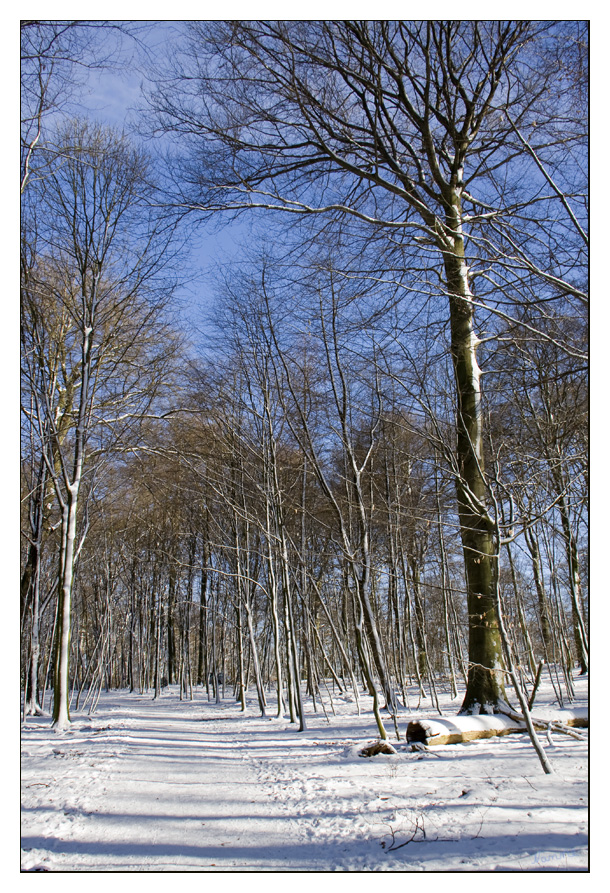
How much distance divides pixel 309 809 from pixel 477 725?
2.63 metres

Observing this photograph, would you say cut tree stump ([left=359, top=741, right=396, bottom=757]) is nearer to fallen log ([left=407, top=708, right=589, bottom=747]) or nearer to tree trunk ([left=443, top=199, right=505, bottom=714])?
fallen log ([left=407, top=708, right=589, bottom=747])

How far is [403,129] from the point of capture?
634 cm

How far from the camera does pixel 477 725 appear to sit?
576cm

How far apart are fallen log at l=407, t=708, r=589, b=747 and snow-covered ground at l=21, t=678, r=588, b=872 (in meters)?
0.12

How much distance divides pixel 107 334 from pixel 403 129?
6.78 m

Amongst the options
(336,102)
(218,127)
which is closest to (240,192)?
(218,127)

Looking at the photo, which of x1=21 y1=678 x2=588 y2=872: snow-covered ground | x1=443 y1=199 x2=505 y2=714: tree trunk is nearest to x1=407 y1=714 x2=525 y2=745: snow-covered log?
x1=21 y1=678 x2=588 y2=872: snow-covered ground

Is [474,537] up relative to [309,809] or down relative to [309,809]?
up

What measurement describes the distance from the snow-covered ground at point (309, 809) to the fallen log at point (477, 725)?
0.39 ft

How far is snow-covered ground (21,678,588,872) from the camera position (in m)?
2.91

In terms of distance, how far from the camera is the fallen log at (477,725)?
5.48 m

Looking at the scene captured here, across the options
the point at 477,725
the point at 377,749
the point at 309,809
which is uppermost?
the point at 309,809

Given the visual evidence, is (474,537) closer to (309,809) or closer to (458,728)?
(458,728)

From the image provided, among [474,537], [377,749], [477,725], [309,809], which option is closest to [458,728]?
[477,725]
